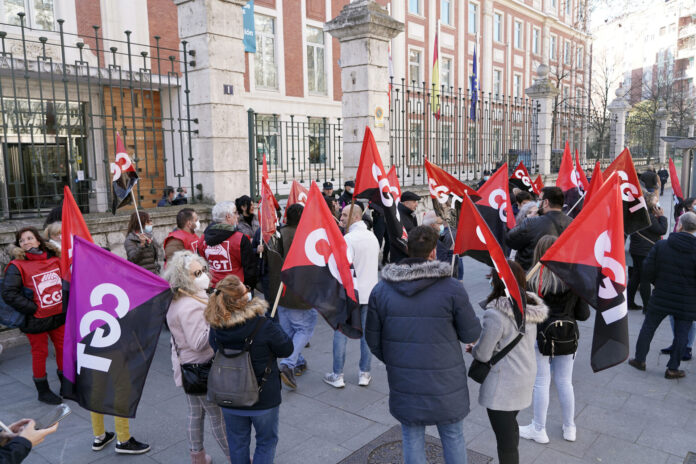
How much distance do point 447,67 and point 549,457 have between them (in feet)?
102

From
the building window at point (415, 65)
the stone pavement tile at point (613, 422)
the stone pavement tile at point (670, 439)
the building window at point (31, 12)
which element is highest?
the building window at point (415, 65)

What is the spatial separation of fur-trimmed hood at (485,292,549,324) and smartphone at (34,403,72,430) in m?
2.52

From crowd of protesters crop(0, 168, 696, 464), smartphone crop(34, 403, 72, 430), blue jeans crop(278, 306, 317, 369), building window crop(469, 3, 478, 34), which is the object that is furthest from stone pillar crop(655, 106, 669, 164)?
smartphone crop(34, 403, 72, 430)

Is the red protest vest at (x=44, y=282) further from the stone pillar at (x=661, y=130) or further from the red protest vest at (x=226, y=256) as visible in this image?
the stone pillar at (x=661, y=130)

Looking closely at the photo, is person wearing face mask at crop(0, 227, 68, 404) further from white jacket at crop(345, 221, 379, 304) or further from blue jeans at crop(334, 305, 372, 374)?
white jacket at crop(345, 221, 379, 304)

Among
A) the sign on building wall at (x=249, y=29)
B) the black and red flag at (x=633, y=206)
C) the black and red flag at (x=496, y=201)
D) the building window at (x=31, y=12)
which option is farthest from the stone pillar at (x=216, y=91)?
the sign on building wall at (x=249, y=29)

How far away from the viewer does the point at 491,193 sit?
6.45 m

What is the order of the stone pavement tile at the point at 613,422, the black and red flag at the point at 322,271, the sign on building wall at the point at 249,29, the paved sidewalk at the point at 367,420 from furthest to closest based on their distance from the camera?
the sign on building wall at the point at 249,29 → the stone pavement tile at the point at 613,422 → the paved sidewalk at the point at 367,420 → the black and red flag at the point at 322,271

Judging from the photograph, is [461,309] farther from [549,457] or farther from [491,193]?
[491,193]

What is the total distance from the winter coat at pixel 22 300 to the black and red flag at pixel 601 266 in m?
4.46

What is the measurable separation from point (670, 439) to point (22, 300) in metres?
5.77

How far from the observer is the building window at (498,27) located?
36.1 meters

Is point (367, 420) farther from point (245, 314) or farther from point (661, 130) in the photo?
point (661, 130)


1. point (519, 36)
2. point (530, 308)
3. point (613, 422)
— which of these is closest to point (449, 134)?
point (613, 422)
